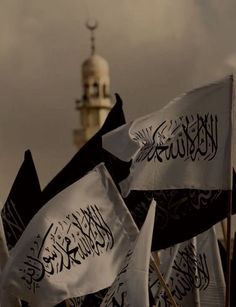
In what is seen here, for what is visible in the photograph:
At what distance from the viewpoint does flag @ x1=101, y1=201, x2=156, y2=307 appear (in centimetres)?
2317

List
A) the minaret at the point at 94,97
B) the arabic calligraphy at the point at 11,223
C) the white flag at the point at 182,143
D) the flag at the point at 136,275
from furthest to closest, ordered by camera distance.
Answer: the minaret at the point at 94,97
the arabic calligraphy at the point at 11,223
the white flag at the point at 182,143
the flag at the point at 136,275

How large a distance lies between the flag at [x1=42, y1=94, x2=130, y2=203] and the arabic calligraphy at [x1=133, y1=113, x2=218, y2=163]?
189 centimetres

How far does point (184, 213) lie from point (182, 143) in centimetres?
79

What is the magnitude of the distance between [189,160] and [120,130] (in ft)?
3.00

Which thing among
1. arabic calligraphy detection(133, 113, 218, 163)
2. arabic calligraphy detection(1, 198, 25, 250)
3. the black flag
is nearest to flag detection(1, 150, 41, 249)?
arabic calligraphy detection(1, 198, 25, 250)

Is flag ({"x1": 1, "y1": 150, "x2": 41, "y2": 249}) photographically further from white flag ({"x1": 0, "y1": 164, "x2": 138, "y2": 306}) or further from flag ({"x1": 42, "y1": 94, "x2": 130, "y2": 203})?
white flag ({"x1": 0, "y1": 164, "x2": 138, "y2": 306})

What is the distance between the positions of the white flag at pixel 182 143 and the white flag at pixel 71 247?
370 mm

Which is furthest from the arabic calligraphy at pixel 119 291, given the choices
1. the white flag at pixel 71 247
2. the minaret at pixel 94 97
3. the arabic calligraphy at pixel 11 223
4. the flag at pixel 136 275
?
the minaret at pixel 94 97

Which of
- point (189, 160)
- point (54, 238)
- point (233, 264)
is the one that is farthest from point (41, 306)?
point (233, 264)

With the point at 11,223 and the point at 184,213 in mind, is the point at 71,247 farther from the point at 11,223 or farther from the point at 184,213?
the point at 11,223

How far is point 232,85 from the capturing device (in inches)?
958

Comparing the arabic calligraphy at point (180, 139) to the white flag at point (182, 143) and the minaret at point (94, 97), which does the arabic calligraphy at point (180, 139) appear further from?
the minaret at point (94, 97)

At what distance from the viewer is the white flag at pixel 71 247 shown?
24.5 m

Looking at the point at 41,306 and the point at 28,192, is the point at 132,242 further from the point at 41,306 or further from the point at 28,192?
the point at 28,192
